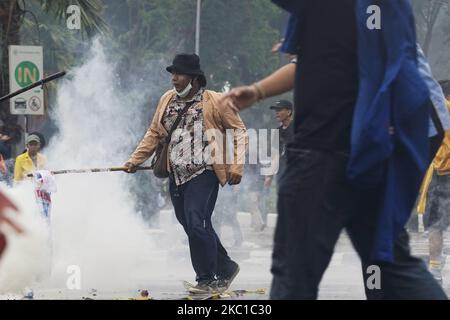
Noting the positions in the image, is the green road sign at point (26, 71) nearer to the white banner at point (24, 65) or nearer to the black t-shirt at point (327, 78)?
the white banner at point (24, 65)

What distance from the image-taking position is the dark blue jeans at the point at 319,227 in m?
4.71

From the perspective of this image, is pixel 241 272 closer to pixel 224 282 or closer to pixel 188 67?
pixel 224 282

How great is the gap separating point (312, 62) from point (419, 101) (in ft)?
1.35

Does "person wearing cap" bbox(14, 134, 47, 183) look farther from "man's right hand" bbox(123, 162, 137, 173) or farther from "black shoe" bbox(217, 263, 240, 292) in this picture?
"black shoe" bbox(217, 263, 240, 292)

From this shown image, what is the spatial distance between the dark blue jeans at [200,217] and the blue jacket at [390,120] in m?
4.73

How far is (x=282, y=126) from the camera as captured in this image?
14.1 metres

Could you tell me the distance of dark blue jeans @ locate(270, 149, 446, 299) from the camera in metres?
4.71

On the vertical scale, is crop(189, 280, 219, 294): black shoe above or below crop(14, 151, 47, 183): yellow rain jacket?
below

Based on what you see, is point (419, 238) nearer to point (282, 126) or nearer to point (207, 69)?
point (282, 126)

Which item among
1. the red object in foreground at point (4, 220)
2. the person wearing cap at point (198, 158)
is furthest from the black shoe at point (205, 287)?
the red object in foreground at point (4, 220)

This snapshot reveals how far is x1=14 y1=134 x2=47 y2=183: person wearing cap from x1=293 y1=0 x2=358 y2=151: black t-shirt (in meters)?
8.29

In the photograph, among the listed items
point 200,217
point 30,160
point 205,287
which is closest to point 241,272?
point 30,160

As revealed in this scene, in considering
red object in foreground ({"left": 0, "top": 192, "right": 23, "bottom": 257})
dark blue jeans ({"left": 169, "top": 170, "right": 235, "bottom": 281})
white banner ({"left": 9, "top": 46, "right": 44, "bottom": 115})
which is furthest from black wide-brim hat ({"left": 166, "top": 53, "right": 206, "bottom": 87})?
red object in foreground ({"left": 0, "top": 192, "right": 23, "bottom": 257})

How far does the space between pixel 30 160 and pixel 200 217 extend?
4045mm
